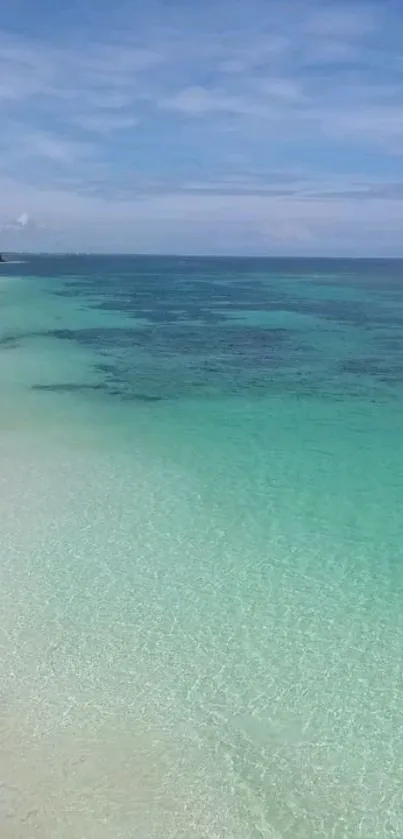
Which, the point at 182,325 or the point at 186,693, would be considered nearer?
the point at 186,693

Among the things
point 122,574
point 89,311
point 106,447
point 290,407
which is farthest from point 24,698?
point 89,311

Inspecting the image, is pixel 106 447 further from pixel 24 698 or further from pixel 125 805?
pixel 125 805

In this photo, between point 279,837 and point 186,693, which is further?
point 186,693

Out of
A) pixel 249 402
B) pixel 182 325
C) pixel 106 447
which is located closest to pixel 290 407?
pixel 249 402

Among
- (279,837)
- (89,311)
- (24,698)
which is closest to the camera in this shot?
(279,837)

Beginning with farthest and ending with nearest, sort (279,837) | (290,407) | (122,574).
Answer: (290,407)
(122,574)
(279,837)

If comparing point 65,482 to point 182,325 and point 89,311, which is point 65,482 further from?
point 89,311
